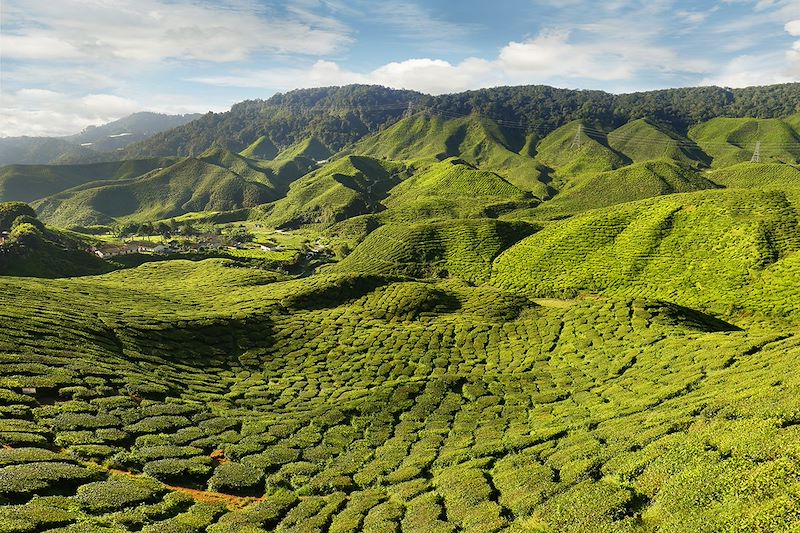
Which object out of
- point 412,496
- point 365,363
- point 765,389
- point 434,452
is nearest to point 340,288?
point 365,363

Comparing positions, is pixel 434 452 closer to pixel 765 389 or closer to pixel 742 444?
pixel 742 444

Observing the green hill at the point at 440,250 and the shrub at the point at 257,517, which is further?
the green hill at the point at 440,250

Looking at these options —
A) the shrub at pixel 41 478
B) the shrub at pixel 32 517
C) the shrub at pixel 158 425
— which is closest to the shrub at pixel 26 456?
the shrub at pixel 41 478

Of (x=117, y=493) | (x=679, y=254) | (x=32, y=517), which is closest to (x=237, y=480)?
(x=117, y=493)

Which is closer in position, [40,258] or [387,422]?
[387,422]

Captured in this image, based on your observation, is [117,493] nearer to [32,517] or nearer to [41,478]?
[41,478]

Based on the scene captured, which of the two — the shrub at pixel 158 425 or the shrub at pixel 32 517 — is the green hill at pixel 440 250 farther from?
the shrub at pixel 32 517
